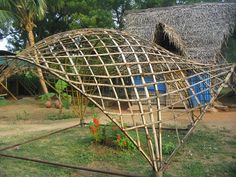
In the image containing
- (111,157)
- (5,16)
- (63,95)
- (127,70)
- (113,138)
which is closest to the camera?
(127,70)

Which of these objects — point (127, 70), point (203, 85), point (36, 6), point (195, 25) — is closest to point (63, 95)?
point (36, 6)

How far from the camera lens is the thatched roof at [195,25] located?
13.4 m

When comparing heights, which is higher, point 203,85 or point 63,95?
point 203,85

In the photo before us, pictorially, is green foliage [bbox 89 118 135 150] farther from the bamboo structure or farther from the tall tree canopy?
the tall tree canopy

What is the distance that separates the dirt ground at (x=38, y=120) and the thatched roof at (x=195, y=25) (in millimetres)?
2642

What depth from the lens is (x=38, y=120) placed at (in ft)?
39.6

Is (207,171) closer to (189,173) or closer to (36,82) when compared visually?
(189,173)

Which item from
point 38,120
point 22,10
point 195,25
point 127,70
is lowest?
point 38,120

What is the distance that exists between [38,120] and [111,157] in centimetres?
640

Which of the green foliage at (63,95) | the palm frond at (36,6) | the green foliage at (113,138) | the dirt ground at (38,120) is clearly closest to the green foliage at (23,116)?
the dirt ground at (38,120)

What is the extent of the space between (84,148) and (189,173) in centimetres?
261

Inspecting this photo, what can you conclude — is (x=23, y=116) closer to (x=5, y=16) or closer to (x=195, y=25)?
(x=5, y=16)

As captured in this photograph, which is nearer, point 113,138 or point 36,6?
point 113,138

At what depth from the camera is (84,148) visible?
7113 mm
